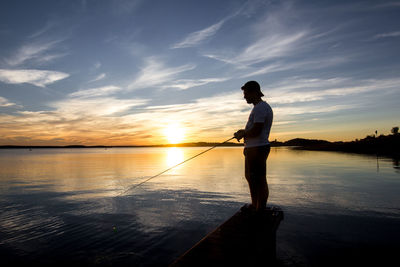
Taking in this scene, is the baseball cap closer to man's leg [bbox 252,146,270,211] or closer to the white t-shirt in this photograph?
the white t-shirt

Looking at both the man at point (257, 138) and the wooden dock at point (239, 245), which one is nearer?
the wooden dock at point (239, 245)

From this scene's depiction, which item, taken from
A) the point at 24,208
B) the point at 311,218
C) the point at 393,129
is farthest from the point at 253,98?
the point at 393,129

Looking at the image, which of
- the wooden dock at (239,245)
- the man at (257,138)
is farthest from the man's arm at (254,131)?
the wooden dock at (239,245)

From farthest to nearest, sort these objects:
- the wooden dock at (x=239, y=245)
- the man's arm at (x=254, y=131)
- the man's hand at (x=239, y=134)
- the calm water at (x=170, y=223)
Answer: the calm water at (x=170, y=223)
the man's hand at (x=239, y=134)
the man's arm at (x=254, y=131)
the wooden dock at (x=239, y=245)

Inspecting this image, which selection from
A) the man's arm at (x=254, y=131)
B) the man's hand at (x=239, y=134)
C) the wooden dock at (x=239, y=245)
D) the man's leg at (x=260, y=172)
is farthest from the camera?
the man's hand at (x=239, y=134)

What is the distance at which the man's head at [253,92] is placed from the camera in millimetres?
5160

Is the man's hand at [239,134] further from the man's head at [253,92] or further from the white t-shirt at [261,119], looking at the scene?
the man's head at [253,92]

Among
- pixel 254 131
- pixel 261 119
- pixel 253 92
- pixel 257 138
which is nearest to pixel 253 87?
pixel 253 92

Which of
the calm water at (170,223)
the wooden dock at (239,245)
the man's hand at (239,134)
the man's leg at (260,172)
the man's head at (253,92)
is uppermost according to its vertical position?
the man's head at (253,92)

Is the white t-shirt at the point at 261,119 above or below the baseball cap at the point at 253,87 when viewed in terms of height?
below

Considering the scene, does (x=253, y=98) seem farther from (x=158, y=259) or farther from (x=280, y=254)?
(x=158, y=259)

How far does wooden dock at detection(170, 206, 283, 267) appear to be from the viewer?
12.2 feet

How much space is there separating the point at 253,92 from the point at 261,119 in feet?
2.36

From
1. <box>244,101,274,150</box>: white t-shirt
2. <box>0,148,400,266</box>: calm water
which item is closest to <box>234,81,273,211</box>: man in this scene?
<box>244,101,274,150</box>: white t-shirt
